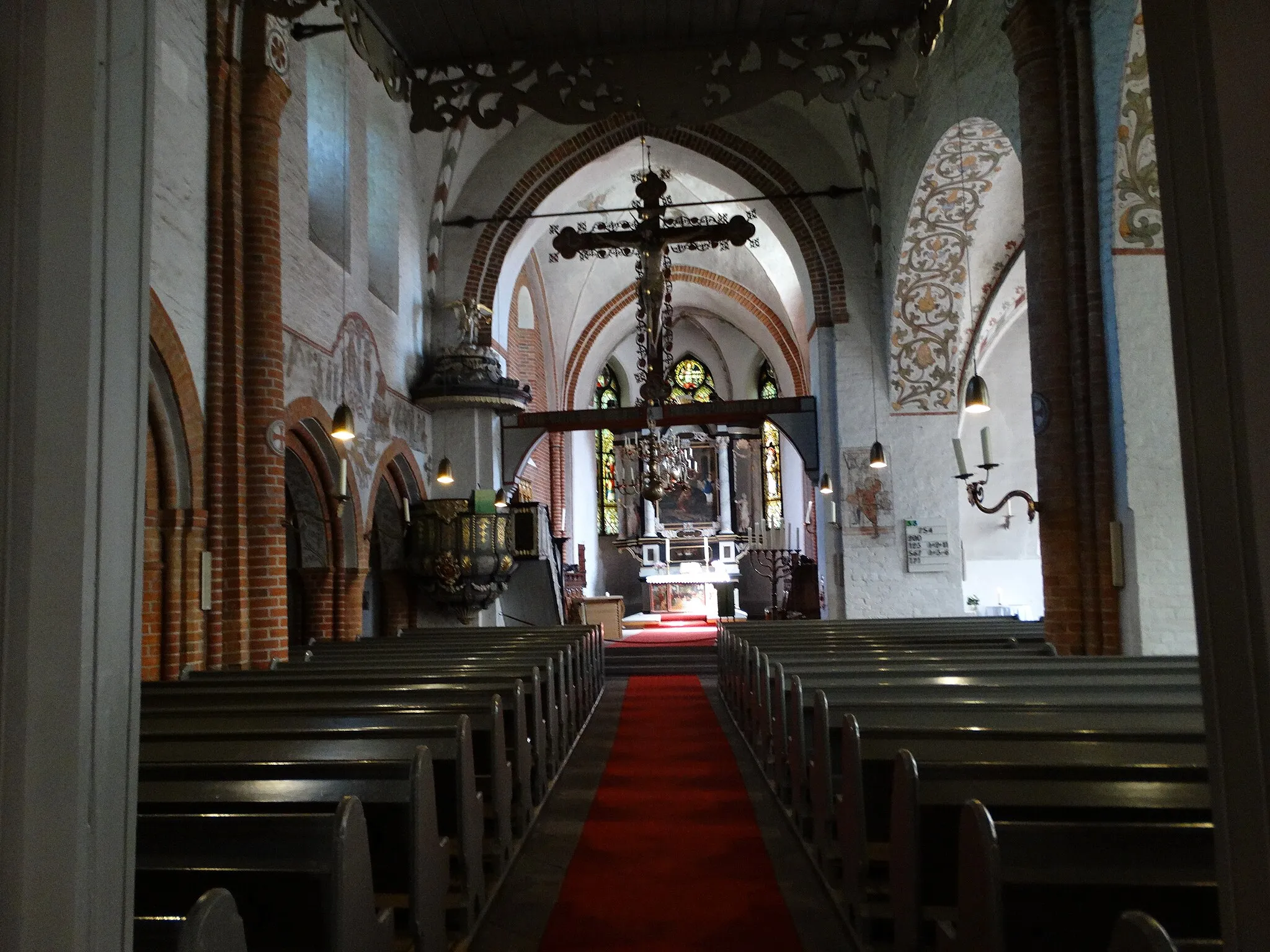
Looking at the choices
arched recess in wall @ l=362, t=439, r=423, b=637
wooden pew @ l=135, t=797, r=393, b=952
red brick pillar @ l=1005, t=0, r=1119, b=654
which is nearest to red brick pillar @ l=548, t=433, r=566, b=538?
arched recess in wall @ l=362, t=439, r=423, b=637

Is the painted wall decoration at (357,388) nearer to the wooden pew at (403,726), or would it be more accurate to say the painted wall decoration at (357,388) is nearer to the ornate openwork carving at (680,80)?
the ornate openwork carving at (680,80)

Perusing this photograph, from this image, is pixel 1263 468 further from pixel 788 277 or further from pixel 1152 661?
pixel 788 277

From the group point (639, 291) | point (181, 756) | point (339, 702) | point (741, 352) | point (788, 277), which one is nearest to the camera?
point (181, 756)

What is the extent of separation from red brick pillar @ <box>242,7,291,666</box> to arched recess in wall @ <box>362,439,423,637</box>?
4.42 meters

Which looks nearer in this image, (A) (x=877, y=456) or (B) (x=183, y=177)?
(B) (x=183, y=177)

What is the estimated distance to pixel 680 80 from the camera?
485cm

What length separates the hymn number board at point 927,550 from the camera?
42.1 feet

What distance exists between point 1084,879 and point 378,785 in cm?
179

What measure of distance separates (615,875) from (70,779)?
3257mm

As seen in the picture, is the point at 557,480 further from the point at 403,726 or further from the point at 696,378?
the point at 403,726

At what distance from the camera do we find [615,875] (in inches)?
156

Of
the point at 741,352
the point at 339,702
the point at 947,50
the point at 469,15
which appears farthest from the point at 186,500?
the point at 741,352

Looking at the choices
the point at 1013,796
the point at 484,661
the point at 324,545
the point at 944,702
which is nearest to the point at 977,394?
the point at 944,702

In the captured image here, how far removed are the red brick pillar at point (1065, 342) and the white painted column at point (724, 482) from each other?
680 inches
